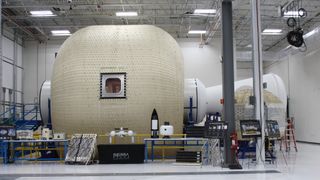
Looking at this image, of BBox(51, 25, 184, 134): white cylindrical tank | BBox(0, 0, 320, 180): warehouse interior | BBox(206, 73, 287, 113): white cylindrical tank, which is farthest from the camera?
BBox(206, 73, 287, 113): white cylindrical tank

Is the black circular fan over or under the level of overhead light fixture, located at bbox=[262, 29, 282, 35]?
under

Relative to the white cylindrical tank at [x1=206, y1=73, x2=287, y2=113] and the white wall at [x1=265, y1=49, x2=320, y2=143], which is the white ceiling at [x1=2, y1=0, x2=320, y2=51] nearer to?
the white wall at [x1=265, y1=49, x2=320, y2=143]

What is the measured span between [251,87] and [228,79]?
376 cm

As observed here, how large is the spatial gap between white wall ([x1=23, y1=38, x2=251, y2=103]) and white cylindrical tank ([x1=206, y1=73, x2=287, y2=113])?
9.87 metres

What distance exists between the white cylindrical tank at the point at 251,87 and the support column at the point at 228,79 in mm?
3757

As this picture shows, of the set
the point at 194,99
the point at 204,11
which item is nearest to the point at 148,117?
the point at 194,99

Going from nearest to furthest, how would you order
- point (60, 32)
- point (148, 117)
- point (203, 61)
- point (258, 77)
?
point (258, 77), point (148, 117), point (60, 32), point (203, 61)

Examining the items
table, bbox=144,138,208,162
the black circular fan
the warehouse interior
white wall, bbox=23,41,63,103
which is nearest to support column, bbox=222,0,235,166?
the warehouse interior

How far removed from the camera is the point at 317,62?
23312 mm

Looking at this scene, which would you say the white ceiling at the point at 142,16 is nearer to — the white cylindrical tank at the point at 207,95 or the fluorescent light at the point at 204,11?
the fluorescent light at the point at 204,11

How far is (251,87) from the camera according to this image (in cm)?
1566

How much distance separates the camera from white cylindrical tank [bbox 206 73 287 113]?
15.7 m

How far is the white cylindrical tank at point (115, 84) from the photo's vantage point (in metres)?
13.6

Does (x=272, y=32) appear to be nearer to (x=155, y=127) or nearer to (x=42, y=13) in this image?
(x=42, y=13)
